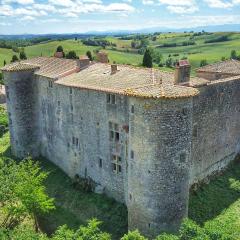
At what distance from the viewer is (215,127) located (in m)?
39.2

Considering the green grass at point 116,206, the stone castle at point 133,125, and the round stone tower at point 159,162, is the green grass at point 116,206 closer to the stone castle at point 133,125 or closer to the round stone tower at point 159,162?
the stone castle at point 133,125

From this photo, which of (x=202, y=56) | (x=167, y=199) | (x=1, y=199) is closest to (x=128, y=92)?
(x=167, y=199)

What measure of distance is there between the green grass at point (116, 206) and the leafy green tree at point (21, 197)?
62.7 inches

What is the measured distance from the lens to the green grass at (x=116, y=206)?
111 ft

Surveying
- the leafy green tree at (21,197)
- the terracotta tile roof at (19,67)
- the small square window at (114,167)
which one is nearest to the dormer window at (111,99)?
the small square window at (114,167)

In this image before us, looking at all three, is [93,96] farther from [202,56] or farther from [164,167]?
[202,56]

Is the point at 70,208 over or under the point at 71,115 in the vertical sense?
under

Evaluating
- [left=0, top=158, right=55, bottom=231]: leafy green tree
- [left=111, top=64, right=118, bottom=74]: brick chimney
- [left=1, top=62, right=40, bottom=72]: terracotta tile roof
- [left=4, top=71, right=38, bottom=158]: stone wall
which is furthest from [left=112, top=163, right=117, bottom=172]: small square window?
[left=1, top=62, right=40, bottom=72]: terracotta tile roof

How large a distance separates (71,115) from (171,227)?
1530 cm

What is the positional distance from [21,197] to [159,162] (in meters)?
12.7

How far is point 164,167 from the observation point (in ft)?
95.5

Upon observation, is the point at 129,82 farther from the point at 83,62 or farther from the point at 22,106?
the point at 22,106

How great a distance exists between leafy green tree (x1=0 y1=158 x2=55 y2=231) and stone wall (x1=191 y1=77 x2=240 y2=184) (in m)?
13.0

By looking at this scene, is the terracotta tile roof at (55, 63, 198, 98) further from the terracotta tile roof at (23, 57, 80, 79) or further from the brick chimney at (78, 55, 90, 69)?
the terracotta tile roof at (23, 57, 80, 79)
